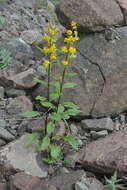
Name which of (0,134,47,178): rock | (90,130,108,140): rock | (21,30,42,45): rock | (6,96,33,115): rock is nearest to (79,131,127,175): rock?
(90,130,108,140): rock

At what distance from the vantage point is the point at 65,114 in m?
3.77

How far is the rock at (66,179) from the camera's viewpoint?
364 cm

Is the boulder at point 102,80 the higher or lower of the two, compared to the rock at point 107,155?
higher

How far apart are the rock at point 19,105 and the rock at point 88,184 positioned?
1452 millimetres

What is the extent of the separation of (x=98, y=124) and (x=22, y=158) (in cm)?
117

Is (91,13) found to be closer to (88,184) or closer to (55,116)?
(55,116)

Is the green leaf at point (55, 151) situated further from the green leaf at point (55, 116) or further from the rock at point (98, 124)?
the rock at point (98, 124)

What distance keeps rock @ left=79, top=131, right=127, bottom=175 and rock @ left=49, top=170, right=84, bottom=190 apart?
0.20 meters

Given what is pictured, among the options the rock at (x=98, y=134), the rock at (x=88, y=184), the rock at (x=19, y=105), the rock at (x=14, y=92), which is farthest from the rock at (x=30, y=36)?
the rock at (x=88, y=184)

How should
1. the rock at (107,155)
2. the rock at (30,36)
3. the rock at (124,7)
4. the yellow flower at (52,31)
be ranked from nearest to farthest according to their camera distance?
the yellow flower at (52,31)
the rock at (107,155)
the rock at (124,7)
the rock at (30,36)

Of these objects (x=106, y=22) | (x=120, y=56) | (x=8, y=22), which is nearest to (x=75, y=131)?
(x=120, y=56)

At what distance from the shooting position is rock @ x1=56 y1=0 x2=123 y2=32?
14.9ft

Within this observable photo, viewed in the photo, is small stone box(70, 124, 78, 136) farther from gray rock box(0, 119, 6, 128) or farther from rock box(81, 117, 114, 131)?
gray rock box(0, 119, 6, 128)

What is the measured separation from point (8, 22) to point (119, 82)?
360cm
